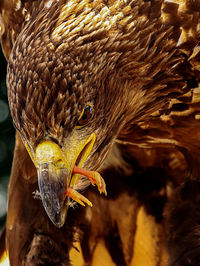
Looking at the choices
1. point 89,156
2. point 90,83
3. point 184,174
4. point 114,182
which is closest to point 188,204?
point 184,174

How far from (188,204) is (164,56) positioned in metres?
0.69

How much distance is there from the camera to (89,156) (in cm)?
189

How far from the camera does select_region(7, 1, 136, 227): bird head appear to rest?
5.64 feet

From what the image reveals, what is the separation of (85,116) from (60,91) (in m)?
0.11

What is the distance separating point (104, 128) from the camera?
6.23ft

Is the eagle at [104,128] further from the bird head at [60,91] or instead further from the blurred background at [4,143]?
the blurred background at [4,143]

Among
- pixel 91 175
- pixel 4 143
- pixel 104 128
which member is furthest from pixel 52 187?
pixel 4 143

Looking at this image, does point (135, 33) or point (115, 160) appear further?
point (115, 160)

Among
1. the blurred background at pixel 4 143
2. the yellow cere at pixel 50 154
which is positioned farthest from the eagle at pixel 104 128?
the blurred background at pixel 4 143

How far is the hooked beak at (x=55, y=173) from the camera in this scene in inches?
67.5

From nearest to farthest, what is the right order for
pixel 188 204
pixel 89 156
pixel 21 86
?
1. pixel 21 86
2. pixel 89 156
3. pixel 188 204

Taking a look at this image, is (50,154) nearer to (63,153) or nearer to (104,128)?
(63,153)

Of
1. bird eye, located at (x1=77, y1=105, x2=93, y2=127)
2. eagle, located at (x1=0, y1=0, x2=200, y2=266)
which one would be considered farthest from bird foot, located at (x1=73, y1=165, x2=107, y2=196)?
bird eye, located at (x1=77, y1=105, x2=93, y2=127)

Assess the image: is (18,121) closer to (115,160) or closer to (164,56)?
(164,56)
